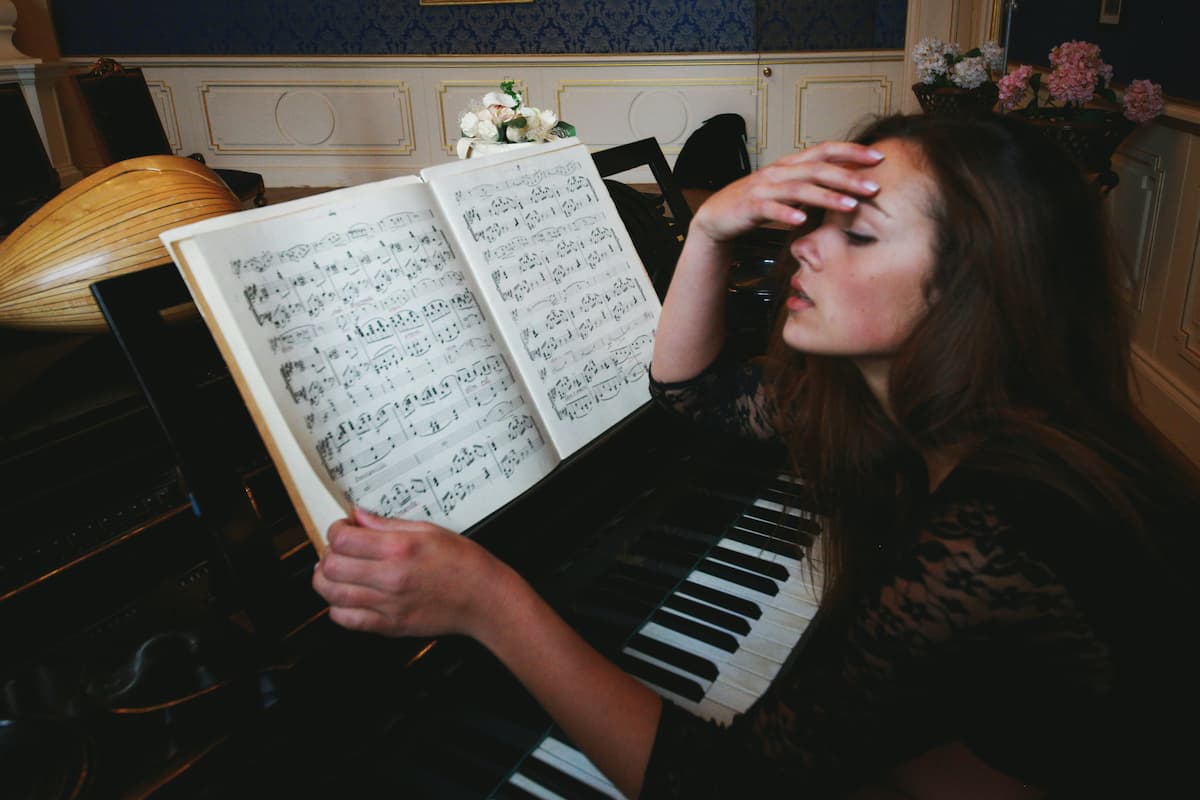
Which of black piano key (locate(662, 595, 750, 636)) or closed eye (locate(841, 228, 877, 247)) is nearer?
closed eye (locate(841, 228, 877, 247))

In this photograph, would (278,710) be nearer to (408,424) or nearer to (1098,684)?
(408,424)

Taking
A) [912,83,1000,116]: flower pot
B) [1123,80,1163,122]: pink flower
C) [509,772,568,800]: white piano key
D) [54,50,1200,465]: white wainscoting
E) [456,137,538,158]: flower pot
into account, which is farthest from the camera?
[54,50,1200,465]: white wainscoting

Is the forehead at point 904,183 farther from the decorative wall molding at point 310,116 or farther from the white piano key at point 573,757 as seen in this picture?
the decorative wall molding at point 310,116

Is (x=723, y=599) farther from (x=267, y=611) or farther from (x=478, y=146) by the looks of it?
(x=478, y=146)

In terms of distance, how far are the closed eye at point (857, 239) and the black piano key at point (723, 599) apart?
0.47 m

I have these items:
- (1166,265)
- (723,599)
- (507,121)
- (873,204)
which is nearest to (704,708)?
(723,599)

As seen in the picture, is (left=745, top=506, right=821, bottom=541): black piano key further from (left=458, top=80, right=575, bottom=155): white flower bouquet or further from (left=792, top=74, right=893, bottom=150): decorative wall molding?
(left=792, top=74, right=893, bottom=150): decorative wall molding

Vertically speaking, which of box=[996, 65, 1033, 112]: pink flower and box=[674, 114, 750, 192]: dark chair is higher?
box=[996, 65, 1033, 112]: pink flower

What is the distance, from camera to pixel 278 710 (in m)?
0.79

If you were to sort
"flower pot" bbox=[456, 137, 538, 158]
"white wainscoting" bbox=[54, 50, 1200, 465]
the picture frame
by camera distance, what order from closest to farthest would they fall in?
"flower pot" bbox=[456, 137, 538, 158], the picture frame, "white wainscoting" bbox=[54, 50, 1200, 465]

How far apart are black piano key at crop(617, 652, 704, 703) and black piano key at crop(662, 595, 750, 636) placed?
0.09 meters

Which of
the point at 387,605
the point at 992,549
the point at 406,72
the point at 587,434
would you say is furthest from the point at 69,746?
the point at 406,72

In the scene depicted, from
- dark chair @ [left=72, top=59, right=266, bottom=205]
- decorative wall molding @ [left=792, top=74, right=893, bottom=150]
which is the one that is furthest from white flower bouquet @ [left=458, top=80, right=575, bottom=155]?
decorative wall molding @ [left=792, top=74, right=893, bottom=150]

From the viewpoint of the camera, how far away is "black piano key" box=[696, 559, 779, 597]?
114 cm
